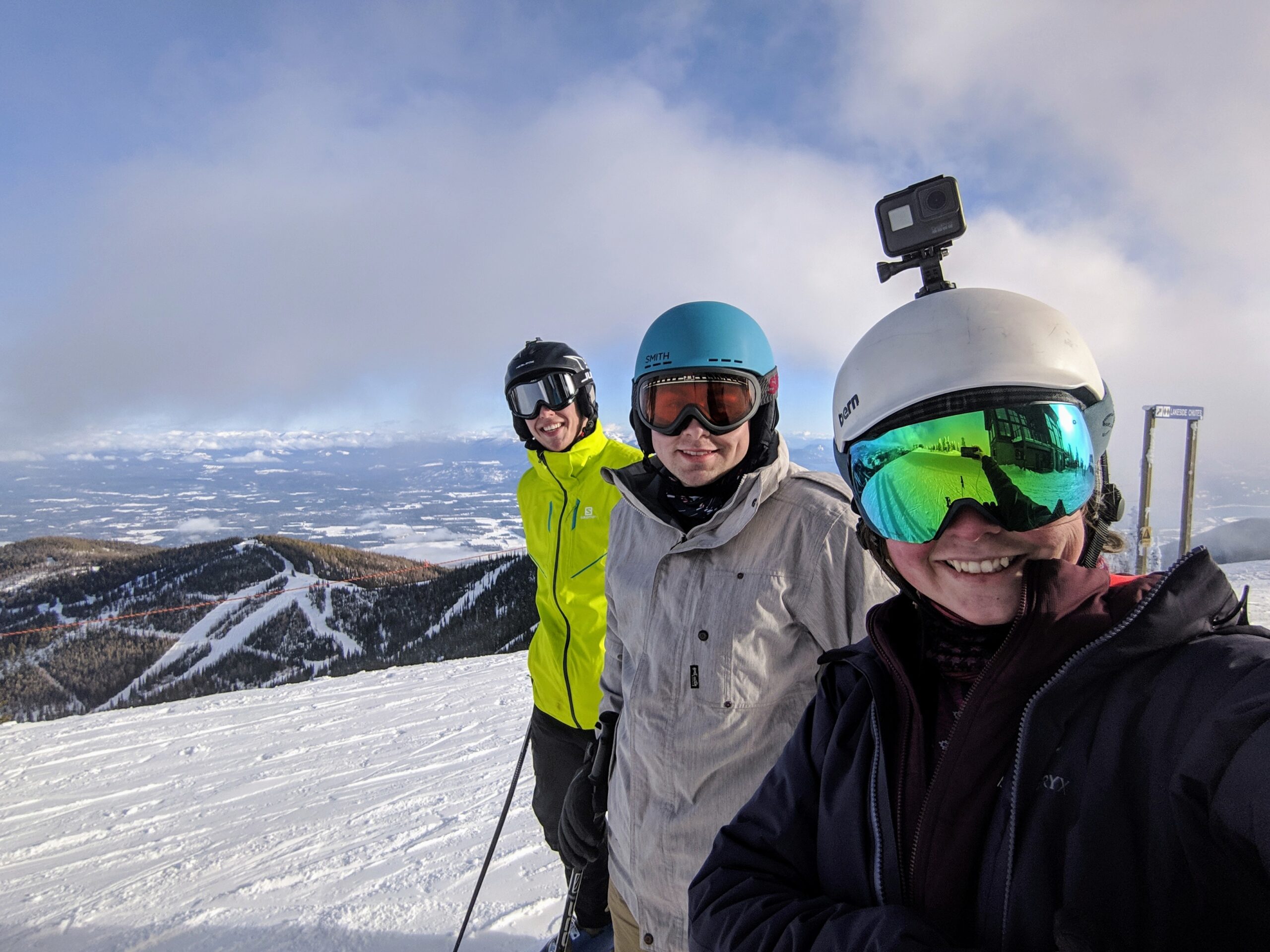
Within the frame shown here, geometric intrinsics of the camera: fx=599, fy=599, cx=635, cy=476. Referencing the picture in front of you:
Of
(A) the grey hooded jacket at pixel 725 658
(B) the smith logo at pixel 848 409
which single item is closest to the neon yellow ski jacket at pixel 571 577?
(A) the grey hooded jacket at pixel 725 658

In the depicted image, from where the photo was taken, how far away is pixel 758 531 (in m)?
1.65

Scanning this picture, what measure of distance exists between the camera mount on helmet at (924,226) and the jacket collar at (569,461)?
1.85 m

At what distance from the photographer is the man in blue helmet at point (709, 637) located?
1550 millimetres

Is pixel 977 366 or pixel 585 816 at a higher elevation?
pixel 977 366

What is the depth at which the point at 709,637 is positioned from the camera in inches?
62.4

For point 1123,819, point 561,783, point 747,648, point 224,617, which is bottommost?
point 224,617

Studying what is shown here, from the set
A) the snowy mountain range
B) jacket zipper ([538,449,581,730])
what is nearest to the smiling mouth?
jacket zipper ([538,449,581,730])

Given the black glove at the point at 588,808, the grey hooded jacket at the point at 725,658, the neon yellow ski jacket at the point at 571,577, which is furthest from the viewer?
the neon yellow ski jacket at the point at 571,577

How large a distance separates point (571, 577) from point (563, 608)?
15 cm

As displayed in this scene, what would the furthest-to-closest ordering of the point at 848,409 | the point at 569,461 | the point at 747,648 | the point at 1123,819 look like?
the point at 569,461 < the point at 747,648 < the point at 848,409 < the point at 1123,819

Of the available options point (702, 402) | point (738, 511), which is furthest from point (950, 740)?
point (702, 402)

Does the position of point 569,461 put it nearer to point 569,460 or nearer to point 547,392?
point 569,460

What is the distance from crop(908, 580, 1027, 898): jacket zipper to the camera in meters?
0.86

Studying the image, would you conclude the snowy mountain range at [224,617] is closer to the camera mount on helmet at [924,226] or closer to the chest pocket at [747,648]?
the chest pocket at [747,648]
